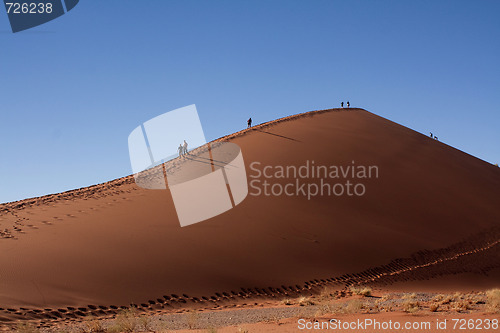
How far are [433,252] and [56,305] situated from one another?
14.4 metres

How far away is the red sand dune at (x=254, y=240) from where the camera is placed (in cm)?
1350

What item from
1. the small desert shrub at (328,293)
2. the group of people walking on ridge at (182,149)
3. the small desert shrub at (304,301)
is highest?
the group of people walking on ridge at (182,149)

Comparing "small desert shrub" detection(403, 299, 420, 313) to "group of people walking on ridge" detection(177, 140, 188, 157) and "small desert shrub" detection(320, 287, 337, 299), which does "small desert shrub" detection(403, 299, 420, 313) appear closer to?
"small desert shrub" detection(320, 287, 337, 299)

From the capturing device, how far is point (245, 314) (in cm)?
1170

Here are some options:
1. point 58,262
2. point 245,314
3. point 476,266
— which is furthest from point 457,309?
point 58,262

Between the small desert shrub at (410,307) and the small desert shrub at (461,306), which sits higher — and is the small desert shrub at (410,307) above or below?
above

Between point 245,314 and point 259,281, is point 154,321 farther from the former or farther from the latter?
point 259,281

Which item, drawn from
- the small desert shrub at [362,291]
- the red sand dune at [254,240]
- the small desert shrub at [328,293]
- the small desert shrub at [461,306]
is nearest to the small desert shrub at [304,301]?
the small desert shrub at [328,293]

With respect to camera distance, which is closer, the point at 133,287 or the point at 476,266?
the point at 133,287

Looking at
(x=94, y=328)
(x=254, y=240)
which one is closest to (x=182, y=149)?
(x=254, y=240)

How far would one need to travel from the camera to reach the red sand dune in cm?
1350

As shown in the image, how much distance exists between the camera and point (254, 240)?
56.2 feet

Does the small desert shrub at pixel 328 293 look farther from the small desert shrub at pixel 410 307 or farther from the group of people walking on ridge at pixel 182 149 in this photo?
the group of people walking on ridge at pixel 182 149

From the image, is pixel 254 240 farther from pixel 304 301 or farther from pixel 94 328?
pixel 94 328
